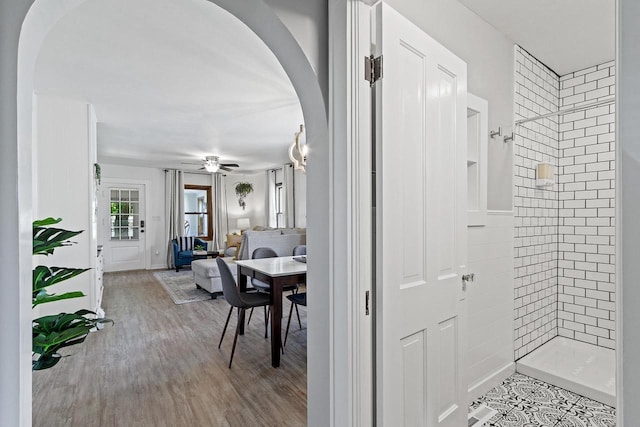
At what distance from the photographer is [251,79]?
124 inches

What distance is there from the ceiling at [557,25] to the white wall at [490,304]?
1385 millimetres

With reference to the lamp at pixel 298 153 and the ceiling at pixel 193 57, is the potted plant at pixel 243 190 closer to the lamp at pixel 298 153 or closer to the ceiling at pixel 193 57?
the ceiling at pixel 193 57

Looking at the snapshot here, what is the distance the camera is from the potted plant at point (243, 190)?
9125 millimetres

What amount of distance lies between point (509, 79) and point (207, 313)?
415 cm

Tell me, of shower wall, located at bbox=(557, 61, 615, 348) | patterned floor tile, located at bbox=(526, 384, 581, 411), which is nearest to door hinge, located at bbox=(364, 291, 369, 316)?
patterned floor tile, located at bbox=(526, 384, 581, 411)

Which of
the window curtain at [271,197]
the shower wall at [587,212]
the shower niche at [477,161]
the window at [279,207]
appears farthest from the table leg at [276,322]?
the window curtain at [271,197]

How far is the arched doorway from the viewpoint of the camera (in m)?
0.78

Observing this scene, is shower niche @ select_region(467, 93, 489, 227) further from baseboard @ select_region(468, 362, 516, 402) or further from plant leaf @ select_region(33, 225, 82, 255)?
plant leaf @ select_region(33, 225, 82, 255)

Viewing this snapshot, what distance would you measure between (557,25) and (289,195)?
20.2 ft

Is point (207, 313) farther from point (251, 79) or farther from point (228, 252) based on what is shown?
point (228, 252)

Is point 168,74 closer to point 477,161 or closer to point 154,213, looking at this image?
point 477,161

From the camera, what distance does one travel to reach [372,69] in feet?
4.13

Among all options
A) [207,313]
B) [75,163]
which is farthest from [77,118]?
[207,313]
